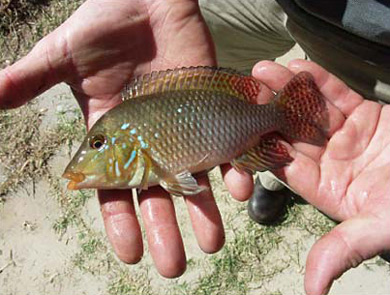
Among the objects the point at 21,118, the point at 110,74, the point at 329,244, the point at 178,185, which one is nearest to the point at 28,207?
the point at 21,118

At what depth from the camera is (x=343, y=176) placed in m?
2.22

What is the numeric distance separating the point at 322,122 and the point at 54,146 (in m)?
2.15

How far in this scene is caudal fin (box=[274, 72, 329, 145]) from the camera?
A: 2.42m

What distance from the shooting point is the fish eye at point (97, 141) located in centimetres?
226

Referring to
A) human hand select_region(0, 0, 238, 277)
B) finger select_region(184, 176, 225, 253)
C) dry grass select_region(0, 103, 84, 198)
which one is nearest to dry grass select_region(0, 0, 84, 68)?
dry grass select_region(0, 103, 84, 198)

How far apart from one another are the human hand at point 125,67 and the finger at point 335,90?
52 cm

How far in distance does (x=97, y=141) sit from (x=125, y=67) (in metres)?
0.44

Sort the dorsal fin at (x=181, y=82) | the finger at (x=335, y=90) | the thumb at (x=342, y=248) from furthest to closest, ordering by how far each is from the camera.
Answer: the finger at (x=335, y=90) < the dorsal fin at (x=181, y=82) < the thumb at (x=342, y=248)

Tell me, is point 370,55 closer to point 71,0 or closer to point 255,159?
point 255,159

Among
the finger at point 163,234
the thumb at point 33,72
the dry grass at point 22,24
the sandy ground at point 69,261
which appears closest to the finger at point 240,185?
the finger at point 163,234

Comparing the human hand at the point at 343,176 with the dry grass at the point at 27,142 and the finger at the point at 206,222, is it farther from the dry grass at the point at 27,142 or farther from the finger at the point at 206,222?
the dry grass at the point at 27,142

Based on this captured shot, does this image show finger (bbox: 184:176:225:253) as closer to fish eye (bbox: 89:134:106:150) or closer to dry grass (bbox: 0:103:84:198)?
fish eye (bbox: 89:134:106:150)

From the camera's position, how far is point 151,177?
7.34 ft

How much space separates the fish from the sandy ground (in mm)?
1364
